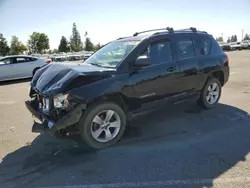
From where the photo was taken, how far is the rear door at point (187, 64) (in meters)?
5.08

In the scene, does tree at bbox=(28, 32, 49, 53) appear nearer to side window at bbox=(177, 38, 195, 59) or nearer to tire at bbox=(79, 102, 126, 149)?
side window at bbox=(177, 38, 195, 59)

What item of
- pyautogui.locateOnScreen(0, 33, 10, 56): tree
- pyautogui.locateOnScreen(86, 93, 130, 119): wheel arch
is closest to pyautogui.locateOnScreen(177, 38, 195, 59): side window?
pyautogui.locateOnScreen(86, 93, 130, 119): wheel arch

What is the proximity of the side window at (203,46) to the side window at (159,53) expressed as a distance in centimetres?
99

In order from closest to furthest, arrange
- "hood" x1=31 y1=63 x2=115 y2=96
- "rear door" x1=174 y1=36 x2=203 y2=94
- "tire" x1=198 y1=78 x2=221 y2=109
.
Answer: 1. "hood" x1=31 y1=63 x2=115 y2=96
2. "rear door" x1=174 y1=36 x2=203 y2=94
3. "tire" x1=198 y1=78 x2=221 y2=109

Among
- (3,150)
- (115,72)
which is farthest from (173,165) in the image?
(3,150)

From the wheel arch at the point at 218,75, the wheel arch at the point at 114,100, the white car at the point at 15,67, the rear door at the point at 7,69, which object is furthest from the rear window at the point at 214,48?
the rear door at the point at 7,69

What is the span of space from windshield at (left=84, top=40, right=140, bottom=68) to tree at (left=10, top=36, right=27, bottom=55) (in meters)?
62.8

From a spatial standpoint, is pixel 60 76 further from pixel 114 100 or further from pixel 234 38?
pixel 234 38

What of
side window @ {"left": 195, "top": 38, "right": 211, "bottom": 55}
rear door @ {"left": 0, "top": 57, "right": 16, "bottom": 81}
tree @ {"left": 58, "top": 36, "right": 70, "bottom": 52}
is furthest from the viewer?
tree @ {"left": 58, "top": 36, "right": 70, "bottom": 52}

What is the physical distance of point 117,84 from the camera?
13.3 ft

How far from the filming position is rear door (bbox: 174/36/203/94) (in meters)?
5.08

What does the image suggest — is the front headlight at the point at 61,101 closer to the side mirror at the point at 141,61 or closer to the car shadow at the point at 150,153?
the car shadow at the point at 150,153

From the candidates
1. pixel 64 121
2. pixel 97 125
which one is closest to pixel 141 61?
pixel 97 125

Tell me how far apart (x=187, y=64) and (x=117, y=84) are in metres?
1.87
